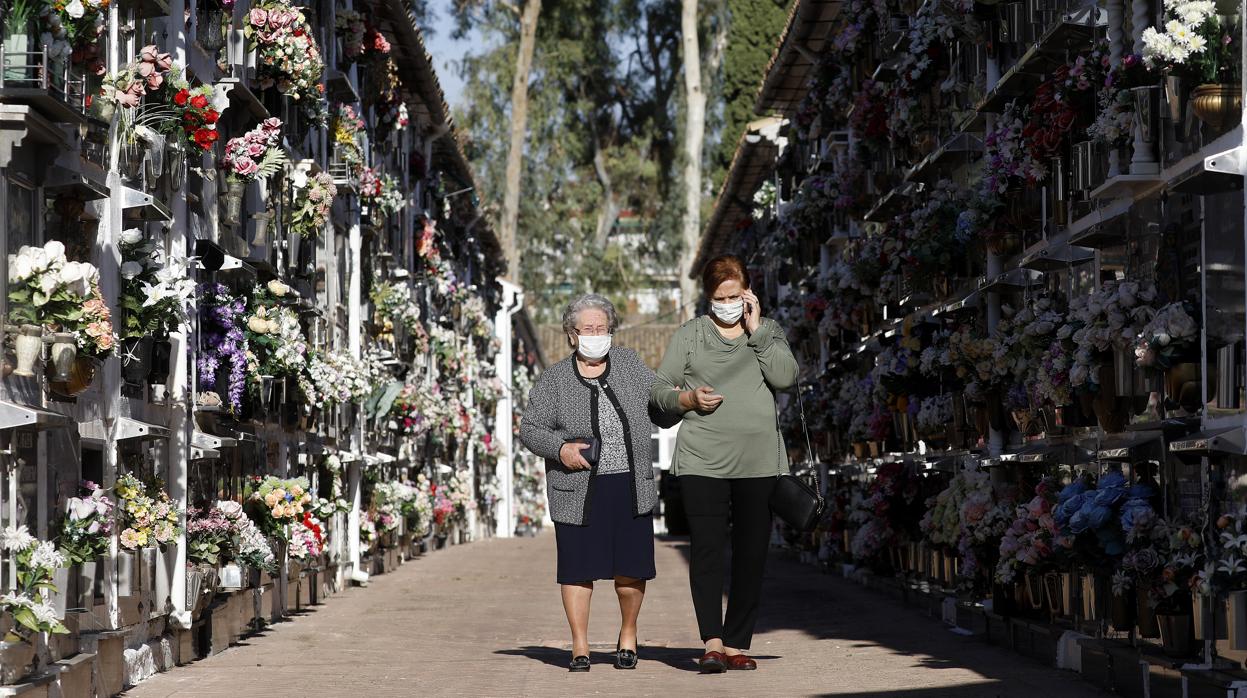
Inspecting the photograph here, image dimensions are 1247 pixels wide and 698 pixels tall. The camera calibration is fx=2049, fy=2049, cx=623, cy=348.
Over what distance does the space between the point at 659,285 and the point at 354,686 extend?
53.8 m

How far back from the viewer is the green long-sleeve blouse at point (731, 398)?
1227 centimetres

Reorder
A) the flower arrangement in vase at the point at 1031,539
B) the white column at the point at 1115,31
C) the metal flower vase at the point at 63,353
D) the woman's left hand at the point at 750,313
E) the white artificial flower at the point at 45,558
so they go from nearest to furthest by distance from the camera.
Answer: the white artificial flower at the point at 45,558 < the metal flower vase at the point at 63,353 < the woman's left hand at the point at 750,313 < the white column at the point at 1115,31 < the flower arrangement in vase at the point at 1031,539

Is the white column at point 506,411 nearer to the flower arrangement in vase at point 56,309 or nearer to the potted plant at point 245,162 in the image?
the potted plant at point 245,162

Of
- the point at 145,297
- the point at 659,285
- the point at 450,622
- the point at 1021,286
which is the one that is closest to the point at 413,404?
the point at 450,622

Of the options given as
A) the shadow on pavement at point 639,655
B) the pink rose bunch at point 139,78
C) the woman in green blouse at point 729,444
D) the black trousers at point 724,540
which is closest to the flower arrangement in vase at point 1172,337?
the woman in green blouse at point 729,444

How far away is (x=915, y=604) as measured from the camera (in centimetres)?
2155

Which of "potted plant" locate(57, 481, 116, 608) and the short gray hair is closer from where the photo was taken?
"potted plant" locate(57, 481, 116, 608)

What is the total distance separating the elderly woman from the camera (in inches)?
494

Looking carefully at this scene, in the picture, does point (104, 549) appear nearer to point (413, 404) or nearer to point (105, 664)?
point (105, 664)

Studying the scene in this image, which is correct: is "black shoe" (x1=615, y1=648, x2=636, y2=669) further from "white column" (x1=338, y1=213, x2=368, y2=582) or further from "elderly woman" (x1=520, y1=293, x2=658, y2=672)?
"white column" (x1=338, y1=213, x2=368, y2=582)

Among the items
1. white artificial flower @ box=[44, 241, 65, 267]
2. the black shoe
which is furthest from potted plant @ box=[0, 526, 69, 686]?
the black shoe

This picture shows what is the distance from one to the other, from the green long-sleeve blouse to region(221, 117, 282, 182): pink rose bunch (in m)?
7.14

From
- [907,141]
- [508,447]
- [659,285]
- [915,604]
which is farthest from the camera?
[659,285]

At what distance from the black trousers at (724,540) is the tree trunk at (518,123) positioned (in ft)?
142
